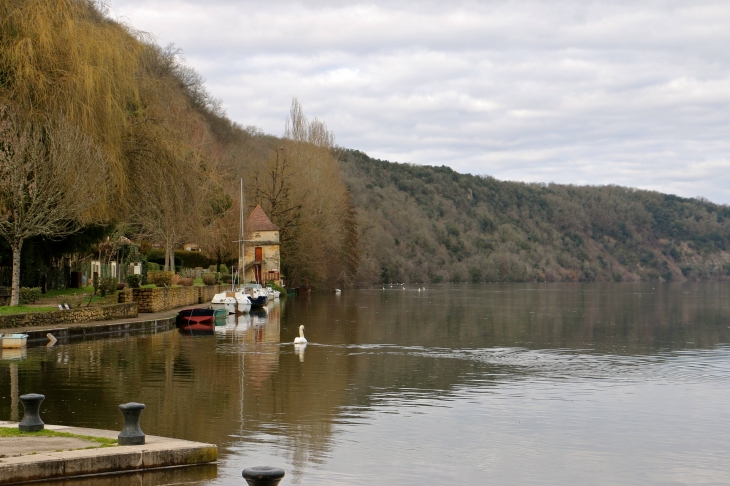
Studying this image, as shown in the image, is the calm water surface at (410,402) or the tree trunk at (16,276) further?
the tree trunk at (16,276)

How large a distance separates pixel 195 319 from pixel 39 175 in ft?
34.5

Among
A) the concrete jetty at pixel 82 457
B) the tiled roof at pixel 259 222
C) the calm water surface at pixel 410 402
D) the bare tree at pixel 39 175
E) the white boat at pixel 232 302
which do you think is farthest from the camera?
the tiled roof at pixel 259 222

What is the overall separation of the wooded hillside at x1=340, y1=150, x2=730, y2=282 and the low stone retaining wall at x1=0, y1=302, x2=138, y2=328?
82.5 m

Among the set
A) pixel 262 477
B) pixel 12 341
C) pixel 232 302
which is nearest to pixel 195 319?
pixel 232 302

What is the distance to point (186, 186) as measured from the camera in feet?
113

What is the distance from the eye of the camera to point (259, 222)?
74.8m

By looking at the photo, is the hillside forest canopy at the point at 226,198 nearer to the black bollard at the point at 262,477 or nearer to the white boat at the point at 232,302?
the white boat at the point at 232,302

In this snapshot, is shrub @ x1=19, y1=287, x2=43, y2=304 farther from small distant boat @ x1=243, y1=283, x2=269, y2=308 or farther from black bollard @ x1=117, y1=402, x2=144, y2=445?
black bollard @ x1=117, y1=402, x2=144, y2=445

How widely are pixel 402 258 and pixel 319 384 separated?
109 metres

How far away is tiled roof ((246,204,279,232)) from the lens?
74562 mm

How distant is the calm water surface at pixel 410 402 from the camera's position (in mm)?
12281

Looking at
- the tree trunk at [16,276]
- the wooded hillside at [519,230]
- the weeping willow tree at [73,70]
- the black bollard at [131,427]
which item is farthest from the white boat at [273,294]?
the wooded hillside at [519,230]

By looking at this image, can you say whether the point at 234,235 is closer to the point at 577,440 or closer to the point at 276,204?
the point at 276,204

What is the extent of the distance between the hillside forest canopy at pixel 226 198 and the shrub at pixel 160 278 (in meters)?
2.16
